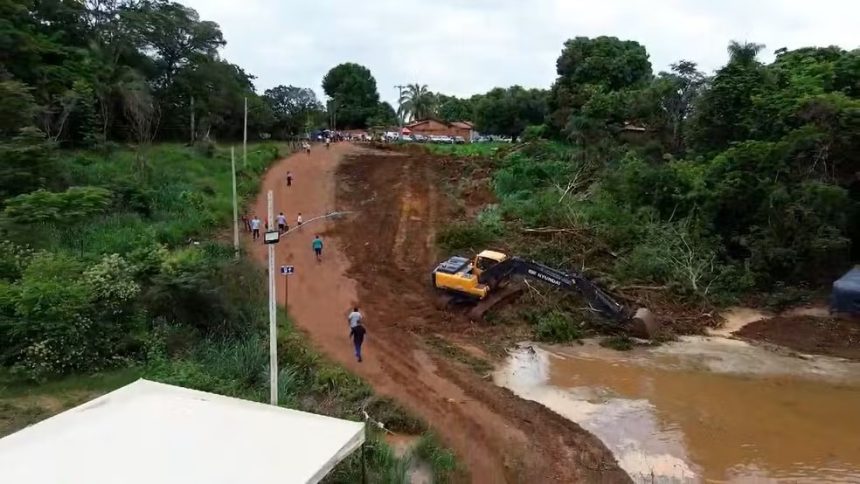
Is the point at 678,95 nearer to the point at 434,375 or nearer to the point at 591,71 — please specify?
the point at 591,71

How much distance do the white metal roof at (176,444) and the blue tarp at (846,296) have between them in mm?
18932

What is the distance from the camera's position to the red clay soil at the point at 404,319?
43.3ft

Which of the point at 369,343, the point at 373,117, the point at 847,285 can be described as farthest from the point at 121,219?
the point at 373,117

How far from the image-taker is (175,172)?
119 feet

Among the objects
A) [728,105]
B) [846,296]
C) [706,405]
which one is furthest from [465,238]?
[728,105]

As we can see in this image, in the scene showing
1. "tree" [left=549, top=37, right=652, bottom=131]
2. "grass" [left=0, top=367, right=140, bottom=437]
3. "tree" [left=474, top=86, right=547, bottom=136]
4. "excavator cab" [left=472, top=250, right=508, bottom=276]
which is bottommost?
"grass" [left=0, top=367, right=140, bottom=437]

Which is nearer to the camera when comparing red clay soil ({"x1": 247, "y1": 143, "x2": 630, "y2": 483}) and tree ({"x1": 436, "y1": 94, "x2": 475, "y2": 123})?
red clay soil ({"x1": 247, "y1": 143, "x2": 630, "y2": 483})

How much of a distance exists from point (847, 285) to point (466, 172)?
89.6ft

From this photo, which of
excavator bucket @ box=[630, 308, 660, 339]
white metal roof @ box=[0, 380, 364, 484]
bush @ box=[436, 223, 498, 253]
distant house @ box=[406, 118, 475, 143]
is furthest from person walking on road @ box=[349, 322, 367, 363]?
distant house @ box=[406, 118, 475, 143]

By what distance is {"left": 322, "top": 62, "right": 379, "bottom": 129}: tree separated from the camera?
310 feet

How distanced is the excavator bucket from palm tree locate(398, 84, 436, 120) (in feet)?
264

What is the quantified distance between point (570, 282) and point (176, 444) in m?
14.4

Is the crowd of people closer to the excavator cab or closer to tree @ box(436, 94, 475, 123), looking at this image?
the excavator cab

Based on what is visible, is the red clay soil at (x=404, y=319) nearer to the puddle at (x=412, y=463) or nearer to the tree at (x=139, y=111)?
the puddle at (x=412, y=463)
